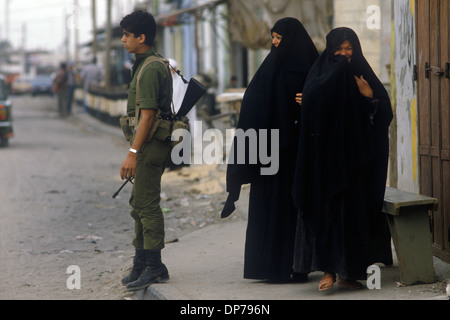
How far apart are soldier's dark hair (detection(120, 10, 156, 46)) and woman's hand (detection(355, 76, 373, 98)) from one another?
149 centimetres

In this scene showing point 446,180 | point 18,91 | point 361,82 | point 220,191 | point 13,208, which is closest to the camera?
point 361,82

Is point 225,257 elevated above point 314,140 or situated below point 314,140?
below

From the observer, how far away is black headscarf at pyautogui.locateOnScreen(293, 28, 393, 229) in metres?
5.42

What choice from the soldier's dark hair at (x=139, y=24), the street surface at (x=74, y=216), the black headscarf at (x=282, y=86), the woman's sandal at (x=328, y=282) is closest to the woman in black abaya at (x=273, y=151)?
the black headscarf at (x=282, y=86)

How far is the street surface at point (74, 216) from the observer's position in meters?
6.91

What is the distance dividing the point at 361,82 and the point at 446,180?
3.71ft

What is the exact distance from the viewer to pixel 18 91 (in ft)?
216

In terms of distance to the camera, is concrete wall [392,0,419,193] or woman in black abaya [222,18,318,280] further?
concrete wall [392,0,419,193]

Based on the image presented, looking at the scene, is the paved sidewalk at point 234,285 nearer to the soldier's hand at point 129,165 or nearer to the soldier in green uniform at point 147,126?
the soldier in green uniform at point 147,126

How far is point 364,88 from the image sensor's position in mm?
5516
